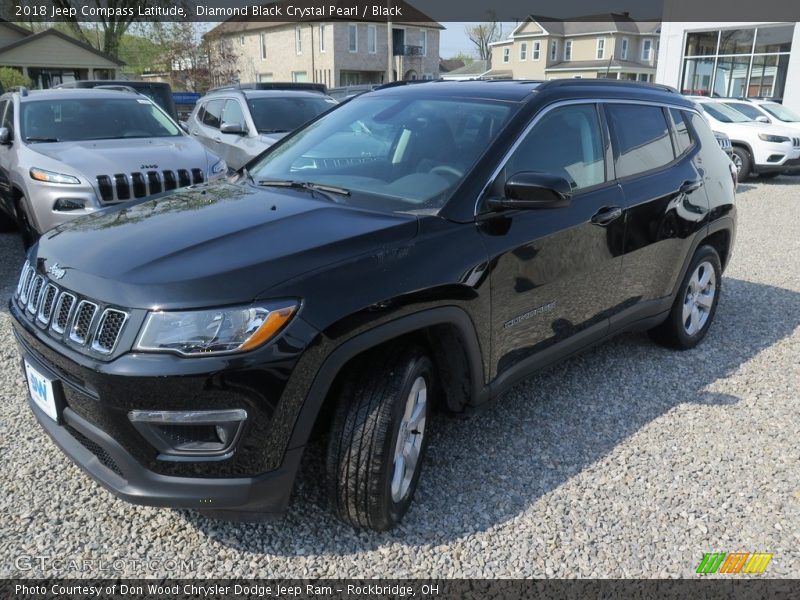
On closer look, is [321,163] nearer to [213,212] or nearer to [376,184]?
[376,184]

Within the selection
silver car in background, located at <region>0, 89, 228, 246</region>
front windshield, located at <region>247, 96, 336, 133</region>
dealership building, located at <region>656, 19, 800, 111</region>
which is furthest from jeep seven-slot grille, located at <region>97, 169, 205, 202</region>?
dealership building, located at <region>656, 19, 800, 111</region>

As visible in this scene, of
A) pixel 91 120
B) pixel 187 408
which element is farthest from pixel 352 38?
pixel 187 408

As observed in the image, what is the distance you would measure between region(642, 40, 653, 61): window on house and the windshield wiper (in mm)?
61405

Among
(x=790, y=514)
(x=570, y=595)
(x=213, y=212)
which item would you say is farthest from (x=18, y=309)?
(x=790, y=514)

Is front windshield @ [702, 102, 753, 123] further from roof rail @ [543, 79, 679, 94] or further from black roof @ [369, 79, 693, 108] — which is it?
black roof @ [369, 79, 693, 108]

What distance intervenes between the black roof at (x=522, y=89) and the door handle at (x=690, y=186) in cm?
56

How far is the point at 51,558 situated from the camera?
262 cm

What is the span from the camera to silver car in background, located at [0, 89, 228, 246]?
19.8ft

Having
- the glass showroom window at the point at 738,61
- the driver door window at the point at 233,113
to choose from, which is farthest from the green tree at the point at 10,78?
the glass showroom window at the point at 738,61

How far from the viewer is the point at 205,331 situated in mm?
2211

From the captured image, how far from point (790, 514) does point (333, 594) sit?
2.04 metres

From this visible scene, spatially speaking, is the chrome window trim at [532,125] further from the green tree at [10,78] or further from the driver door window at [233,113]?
the green tree at [10,78]

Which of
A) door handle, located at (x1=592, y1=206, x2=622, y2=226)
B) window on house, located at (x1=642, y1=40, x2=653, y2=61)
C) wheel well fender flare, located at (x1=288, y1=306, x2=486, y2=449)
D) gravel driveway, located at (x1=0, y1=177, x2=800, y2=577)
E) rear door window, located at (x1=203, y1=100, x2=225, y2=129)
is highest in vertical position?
window on house, located at (x1=642, y1=40, x2=653, y2=61)

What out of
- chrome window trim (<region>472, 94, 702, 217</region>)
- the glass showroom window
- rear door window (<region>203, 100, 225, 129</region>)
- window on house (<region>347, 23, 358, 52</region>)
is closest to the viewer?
chrome window trim (<region>472, 94, 702, 217</region>)
